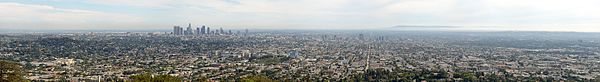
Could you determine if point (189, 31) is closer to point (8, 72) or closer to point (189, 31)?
point (189, 31)

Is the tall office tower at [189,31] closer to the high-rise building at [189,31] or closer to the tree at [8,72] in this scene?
the high-rise building at [189,31]

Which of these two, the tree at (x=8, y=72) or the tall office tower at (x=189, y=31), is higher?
the tree at (x=8, y=72)

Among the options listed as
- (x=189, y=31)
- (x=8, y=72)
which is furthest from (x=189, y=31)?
(x=8, y=72)

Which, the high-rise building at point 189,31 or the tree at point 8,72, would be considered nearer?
the tree at point 8,72

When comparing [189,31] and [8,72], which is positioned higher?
[8,72]

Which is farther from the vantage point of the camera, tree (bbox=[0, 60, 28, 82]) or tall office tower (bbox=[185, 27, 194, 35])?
tall office tower (bbox=[185, 27, 194, 35])

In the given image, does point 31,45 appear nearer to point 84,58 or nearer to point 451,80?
point 84,58

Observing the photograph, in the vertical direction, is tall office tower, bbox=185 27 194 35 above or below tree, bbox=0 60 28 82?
below

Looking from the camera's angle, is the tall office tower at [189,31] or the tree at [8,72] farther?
the tall office tower at [189,31]

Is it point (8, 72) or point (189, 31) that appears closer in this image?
point (8, 72)

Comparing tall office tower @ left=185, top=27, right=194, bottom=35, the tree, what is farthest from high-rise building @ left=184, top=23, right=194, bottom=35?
the tree

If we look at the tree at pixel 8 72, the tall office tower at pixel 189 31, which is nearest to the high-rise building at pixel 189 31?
the tall office tower at pixel 189 31

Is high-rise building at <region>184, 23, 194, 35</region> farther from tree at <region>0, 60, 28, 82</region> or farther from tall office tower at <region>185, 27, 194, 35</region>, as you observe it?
tree at <region>0, 60, 28, 82</region>
